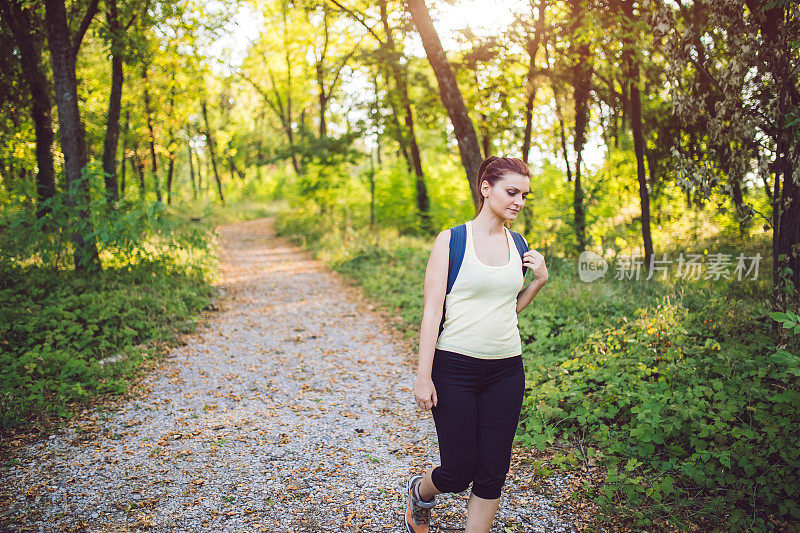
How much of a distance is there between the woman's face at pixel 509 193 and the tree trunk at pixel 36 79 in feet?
34.9

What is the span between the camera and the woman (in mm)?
2434

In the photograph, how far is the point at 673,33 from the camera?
5.92 metres

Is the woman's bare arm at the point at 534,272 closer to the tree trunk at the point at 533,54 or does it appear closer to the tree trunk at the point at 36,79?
the tree trunk at the point at 533,54

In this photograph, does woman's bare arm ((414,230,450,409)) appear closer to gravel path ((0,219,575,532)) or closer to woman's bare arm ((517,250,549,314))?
woman's bare arm ((517,250,549,314))

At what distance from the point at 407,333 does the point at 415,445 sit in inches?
129

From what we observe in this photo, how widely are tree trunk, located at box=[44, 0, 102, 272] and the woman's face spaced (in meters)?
7.58

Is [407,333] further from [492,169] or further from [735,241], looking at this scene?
[735,241]

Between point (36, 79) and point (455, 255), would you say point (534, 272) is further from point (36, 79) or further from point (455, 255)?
point (36, 79)

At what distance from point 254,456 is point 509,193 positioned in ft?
10.6

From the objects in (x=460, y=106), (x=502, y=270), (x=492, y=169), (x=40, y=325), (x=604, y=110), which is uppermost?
(x=604, y=110)

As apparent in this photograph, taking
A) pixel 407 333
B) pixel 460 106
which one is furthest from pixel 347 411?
pixel 460 106
